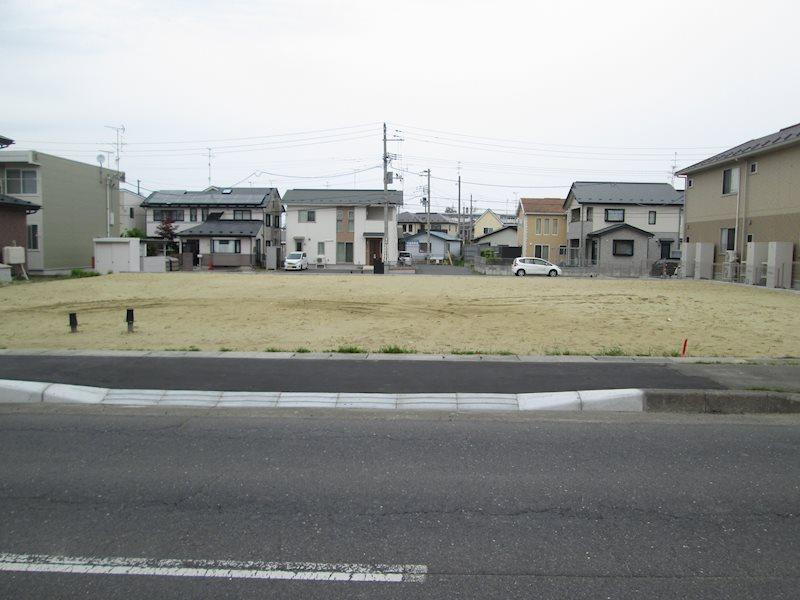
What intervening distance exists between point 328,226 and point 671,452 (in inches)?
2205

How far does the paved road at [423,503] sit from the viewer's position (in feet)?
12.4

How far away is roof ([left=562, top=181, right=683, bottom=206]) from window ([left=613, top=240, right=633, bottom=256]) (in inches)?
185

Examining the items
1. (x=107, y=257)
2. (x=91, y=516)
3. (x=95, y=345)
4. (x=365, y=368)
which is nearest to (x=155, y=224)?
(x=107, y=257)

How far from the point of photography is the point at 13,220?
33250mm

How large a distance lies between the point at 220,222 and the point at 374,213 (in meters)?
14.8

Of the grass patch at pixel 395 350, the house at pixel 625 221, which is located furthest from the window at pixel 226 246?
the grass patch at pixel 395 350

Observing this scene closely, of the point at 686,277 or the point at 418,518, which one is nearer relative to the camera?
the point at 418,518

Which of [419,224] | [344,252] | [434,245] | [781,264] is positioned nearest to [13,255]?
[344,252]

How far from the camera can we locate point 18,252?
31.8m

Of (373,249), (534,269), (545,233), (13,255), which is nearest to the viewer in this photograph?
(13,255)

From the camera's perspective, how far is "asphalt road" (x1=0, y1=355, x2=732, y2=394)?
28.0 ft

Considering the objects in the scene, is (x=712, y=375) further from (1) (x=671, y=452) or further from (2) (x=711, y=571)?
(2) (x=711, y=571)

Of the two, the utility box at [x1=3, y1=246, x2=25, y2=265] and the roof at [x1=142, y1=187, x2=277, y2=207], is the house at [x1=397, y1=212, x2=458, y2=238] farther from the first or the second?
the utility box at [x1=3, y1=246, x2=25, y2=265]

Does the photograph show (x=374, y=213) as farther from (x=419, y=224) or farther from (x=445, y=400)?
(x=445, y=400)
